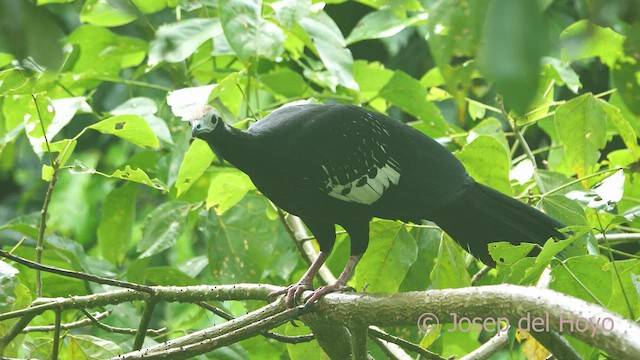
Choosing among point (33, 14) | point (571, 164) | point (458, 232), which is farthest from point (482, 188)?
point (33, 14)

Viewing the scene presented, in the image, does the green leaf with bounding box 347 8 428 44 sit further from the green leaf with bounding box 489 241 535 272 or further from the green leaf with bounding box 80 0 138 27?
the green leaf with bounding box 489 241 535 272

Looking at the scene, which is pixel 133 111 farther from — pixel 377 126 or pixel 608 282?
pixel 608 282

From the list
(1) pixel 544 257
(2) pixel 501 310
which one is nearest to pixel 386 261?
(1) pixel 544 257

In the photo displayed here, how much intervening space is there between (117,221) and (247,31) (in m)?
1.40

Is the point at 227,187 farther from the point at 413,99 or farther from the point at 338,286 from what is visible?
the point at 413,99

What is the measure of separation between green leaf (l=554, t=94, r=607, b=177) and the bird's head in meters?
1.22

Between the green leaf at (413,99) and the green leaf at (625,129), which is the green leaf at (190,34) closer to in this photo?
the green leaf at (413,99)

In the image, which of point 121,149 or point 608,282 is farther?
point 121,149

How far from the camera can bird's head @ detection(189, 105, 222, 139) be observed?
106 inches

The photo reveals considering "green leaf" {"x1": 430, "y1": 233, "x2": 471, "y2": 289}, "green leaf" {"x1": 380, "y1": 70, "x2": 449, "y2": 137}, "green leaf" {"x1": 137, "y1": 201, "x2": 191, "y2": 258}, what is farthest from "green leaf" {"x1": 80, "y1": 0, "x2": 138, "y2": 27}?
"green leaf" {"x1": 430, "y1": 233, "x2": 471, "y2": 289}

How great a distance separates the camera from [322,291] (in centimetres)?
271

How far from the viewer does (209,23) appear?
3.18 m

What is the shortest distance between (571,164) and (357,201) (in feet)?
2.61

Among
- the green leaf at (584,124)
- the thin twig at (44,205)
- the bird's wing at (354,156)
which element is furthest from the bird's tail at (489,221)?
the thin twig at (44,205)
